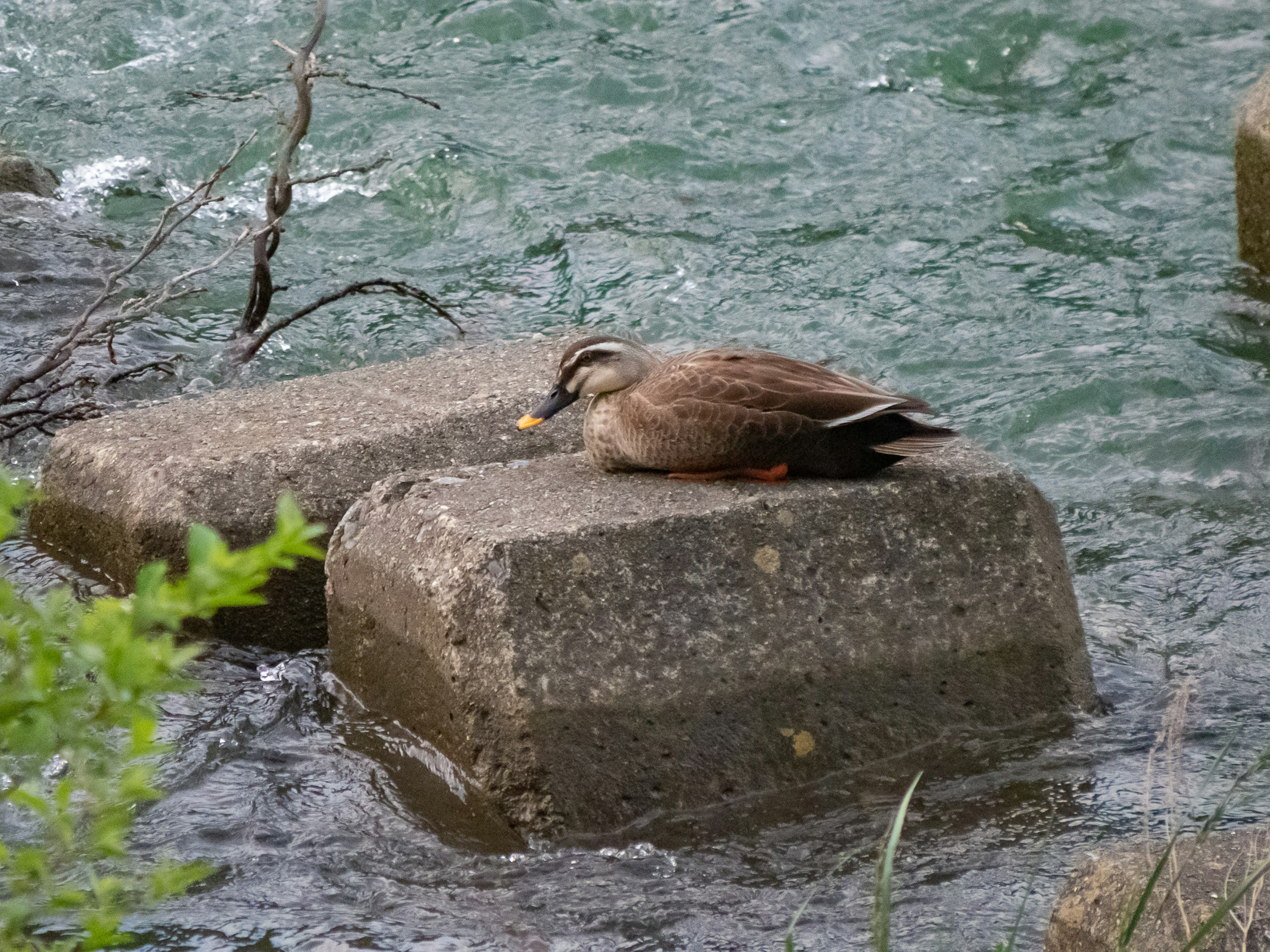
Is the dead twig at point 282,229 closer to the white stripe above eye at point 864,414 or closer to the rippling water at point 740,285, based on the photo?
the rippling water at point 740,285

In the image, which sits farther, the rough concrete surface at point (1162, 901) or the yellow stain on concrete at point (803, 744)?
the yellow stain on concrete at point (803, 744)

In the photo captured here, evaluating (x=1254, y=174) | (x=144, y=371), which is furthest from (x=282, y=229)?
(x=1254, y=174)

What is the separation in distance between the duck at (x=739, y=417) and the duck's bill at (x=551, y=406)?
88mm

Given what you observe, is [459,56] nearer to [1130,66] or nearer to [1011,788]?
[1130,66]

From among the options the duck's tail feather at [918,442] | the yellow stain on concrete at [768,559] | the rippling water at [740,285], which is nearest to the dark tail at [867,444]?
the duck's tail feather at [918,442]

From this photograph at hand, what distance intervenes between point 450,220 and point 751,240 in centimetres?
192

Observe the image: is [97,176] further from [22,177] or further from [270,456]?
[270,456]

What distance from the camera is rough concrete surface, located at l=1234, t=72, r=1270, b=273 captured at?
7230 mm

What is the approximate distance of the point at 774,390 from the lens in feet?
11.9

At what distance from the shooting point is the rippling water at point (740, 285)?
127 inches

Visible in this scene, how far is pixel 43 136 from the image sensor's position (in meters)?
9.64

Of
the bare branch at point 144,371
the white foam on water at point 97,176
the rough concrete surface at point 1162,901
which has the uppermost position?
the white foam on water at point 97,176

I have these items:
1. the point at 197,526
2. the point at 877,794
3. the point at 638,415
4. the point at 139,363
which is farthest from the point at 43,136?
the point at 197,526

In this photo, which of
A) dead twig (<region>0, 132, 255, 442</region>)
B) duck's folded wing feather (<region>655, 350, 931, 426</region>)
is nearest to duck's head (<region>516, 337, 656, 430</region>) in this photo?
duck's folded wing feather (<region>655, 350, 931, 426</region>)
